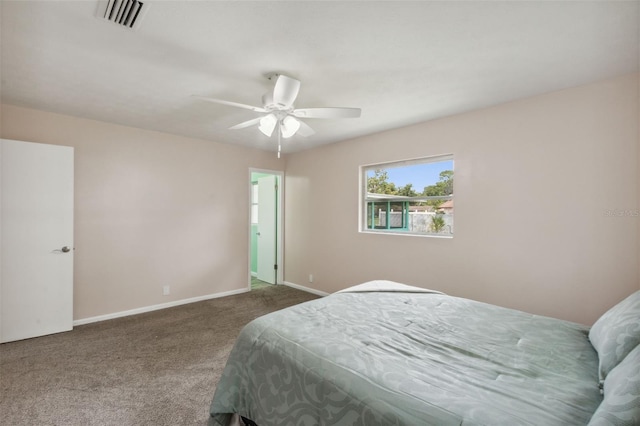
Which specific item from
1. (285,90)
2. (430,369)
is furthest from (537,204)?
(285,90)

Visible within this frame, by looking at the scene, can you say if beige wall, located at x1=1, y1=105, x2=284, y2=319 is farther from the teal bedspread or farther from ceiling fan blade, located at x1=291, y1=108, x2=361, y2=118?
the teal bedspread

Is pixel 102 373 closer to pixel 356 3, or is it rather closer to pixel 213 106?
pixel 213 106

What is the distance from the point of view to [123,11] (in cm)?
163

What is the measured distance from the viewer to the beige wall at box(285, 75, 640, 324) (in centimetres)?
237

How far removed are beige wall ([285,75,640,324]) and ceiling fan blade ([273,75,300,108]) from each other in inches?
46.4

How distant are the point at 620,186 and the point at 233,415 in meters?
3.31

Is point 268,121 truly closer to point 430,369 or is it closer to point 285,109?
point 285,109

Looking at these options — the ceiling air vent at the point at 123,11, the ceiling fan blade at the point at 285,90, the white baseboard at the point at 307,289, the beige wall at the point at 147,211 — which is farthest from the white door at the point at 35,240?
the white baseboard at the point at 307,289

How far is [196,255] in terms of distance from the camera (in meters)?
4.37

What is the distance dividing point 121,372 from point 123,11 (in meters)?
2.59

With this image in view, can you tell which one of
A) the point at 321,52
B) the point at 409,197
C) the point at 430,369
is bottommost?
the point at 430,369

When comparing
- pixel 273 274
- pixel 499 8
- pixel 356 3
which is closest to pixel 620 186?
pixel 499 8

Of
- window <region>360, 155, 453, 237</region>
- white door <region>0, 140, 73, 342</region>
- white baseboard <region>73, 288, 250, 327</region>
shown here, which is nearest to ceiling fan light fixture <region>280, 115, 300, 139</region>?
window <region>360, 155, 453, 237</region>

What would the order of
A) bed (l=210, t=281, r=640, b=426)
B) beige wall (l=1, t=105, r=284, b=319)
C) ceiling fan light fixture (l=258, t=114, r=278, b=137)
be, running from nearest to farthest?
1. bed (l=210, t=281, r=640, b=426)
2. ceiling fan light fixture (l=258, t=114, r=278, b=137)
3. beige wall (l=1, t=105, r=284, b=319)
